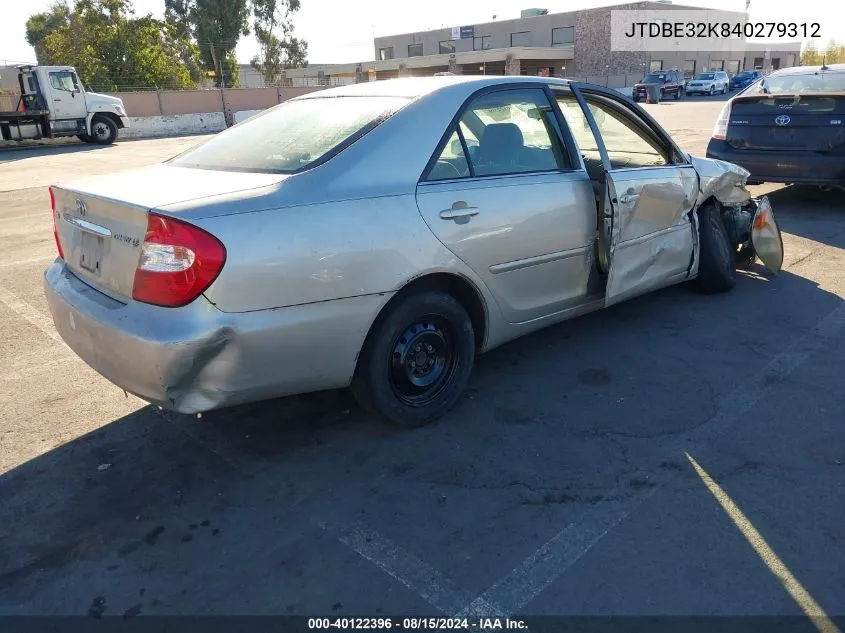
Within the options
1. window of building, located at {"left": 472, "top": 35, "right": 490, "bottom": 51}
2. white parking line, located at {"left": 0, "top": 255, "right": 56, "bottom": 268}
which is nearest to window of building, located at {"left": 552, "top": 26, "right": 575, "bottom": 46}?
window of building, located at {"left": 472, "top": 35, "right": 490, "bottom": 51}

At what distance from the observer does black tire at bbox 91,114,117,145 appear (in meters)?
24.4

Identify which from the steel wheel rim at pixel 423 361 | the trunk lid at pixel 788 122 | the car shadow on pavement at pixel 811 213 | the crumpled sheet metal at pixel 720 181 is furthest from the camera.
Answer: the trunk lid at pixel 788 122

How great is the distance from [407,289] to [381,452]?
0.81 m

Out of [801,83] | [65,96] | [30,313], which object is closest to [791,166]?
[801,83]

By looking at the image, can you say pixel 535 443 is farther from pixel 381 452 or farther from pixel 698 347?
pixel 698 347

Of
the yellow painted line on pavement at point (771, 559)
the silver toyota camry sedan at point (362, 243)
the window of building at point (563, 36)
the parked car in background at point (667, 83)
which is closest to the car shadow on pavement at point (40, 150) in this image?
the silver toyota camry sedan at point (362, 243)

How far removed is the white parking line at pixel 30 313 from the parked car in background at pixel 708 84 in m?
48.7

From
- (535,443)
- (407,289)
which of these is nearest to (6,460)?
(407,289)

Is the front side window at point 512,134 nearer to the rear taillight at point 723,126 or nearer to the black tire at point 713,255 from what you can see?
the black tire at point 713,255

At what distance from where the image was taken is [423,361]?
351 cm

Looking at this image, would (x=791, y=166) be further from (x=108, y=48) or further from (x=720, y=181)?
(x=108, y=48)

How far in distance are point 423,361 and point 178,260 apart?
4.49ft

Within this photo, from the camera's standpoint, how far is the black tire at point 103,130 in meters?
24.4

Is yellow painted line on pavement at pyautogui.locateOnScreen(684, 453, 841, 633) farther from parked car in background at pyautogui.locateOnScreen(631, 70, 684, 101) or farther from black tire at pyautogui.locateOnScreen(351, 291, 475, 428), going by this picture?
parked car in background at pyautogui.locateOnScreen(631, 70, 684, 101)
